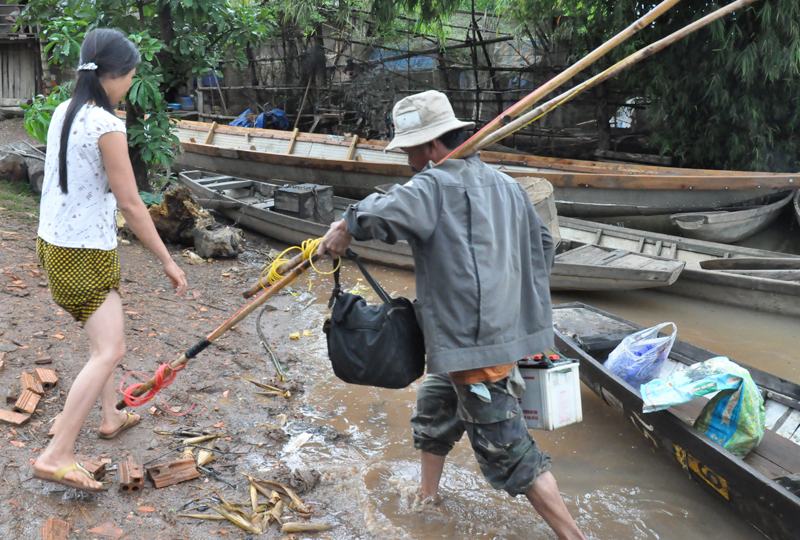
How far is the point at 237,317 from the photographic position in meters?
2.68

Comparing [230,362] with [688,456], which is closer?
[688,456]

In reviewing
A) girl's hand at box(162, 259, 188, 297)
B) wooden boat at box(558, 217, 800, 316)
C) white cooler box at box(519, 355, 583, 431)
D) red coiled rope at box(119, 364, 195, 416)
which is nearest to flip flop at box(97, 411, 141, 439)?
red coiled rope at box(119, 364, 195, 416)

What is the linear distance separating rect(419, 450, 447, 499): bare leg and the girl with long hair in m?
1.49

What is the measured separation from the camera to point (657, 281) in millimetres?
6168

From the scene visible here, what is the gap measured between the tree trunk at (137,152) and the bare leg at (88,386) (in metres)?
4.87

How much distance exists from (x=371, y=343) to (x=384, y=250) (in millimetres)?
5706

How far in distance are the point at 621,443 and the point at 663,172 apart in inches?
259

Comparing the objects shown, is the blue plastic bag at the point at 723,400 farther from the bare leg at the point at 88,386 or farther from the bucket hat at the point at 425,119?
the bare leg at the point at 88,386

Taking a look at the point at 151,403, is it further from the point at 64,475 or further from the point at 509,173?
the point at 509,173

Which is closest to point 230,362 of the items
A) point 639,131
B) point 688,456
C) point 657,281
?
point 688,456

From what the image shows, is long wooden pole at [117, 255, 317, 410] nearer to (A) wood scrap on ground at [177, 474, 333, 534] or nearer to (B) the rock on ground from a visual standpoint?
(A) wood scrap on ground at [177, 474, 333, 534]

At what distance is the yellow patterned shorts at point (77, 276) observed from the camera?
248 centimetres

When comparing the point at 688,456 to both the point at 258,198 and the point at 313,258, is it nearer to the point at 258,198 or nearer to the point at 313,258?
the point at 313,258

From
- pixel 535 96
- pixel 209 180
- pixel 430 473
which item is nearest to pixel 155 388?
pixel 430 473
